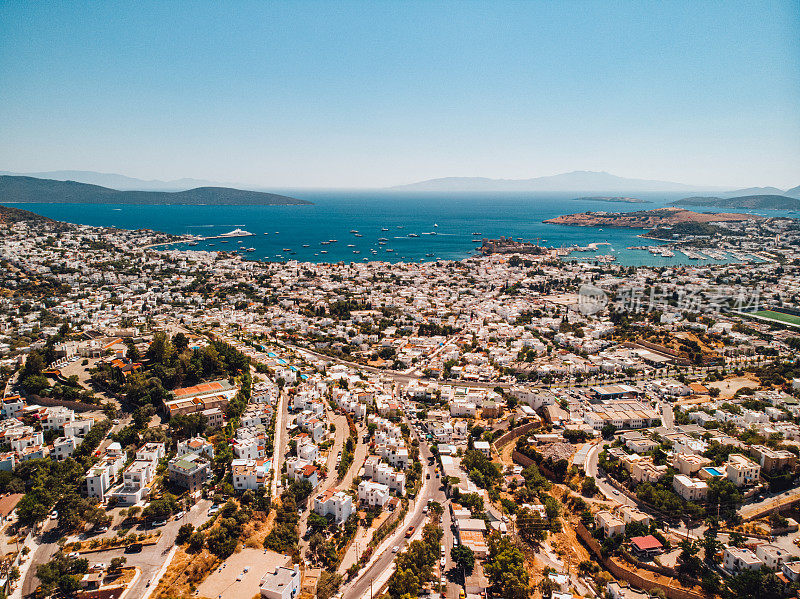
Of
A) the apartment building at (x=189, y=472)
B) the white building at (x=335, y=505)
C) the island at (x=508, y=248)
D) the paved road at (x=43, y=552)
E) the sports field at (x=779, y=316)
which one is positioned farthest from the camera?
the island at (x=508, y=248)

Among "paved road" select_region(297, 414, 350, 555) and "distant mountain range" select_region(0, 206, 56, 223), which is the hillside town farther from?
"distant mountain range" select_region(0, 206, 56, 223)

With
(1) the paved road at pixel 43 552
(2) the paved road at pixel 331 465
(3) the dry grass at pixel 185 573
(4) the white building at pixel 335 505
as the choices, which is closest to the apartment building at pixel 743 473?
(4) the white building at pixel 335 505

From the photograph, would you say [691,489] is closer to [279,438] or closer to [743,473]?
[743,473]

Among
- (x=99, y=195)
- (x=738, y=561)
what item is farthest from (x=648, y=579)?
(x=99, y=195)

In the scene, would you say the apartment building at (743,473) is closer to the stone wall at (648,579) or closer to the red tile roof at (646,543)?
the red tile roof at (646,543)

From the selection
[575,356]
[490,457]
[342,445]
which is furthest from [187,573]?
[575,356]
